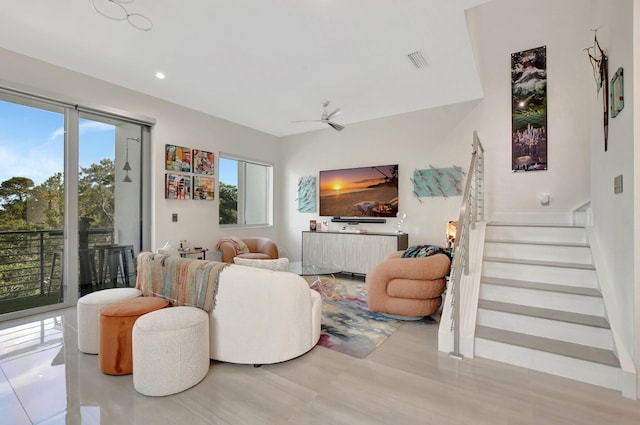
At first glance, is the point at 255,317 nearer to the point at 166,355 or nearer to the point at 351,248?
the point at 166,355

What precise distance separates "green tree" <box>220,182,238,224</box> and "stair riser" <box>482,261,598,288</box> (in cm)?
483

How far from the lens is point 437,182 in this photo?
5.26 meters

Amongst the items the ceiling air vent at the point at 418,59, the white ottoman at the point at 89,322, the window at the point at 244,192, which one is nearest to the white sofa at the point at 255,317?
the white ottoman at the point at 89,322

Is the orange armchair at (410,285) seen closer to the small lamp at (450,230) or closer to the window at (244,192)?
the small lamp at (450,230)

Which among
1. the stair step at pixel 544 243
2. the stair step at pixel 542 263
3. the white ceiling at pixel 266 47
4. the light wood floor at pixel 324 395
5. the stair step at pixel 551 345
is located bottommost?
the light wood floor at pixel 324 395

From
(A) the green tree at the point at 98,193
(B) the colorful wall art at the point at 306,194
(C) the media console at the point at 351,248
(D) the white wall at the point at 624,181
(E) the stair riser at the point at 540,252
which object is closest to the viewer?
(D) the white wall at the point at 624,181

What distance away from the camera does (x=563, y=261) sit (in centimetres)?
316

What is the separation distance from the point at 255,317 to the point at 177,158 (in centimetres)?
382

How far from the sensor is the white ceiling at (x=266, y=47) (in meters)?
2.74

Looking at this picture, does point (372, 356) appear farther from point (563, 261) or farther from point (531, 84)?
point (531, 84)

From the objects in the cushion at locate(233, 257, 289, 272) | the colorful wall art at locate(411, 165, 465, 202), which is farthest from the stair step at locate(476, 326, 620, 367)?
the colorful wall art at locate(411, 165, 465, 202)

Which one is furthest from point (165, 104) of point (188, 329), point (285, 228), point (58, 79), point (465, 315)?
point (465, 315)

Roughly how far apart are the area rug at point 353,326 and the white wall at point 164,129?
2.85 meters

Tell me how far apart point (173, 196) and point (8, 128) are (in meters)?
2.07
